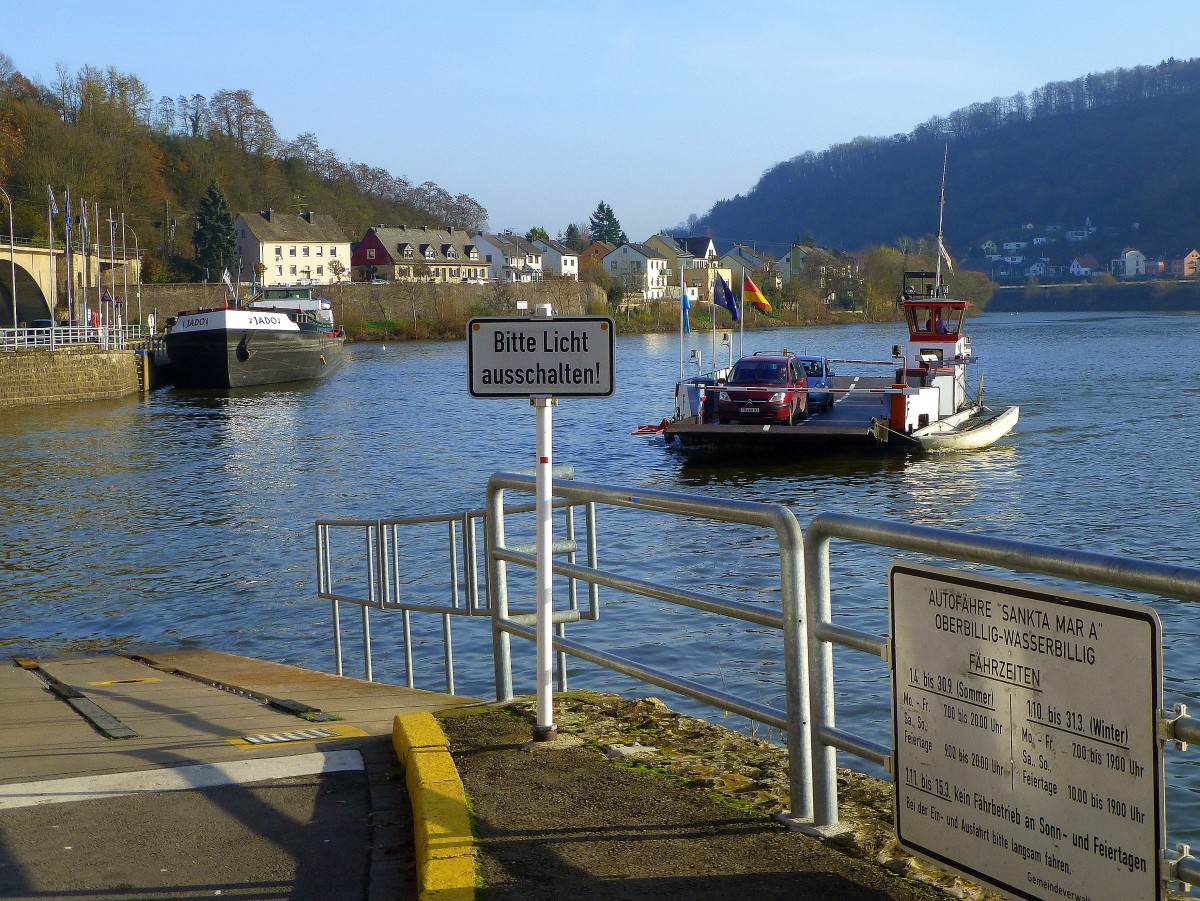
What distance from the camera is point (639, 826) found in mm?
4613

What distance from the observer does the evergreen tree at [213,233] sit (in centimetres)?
12388

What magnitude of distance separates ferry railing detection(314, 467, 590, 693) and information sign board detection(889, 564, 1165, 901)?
9.82ft

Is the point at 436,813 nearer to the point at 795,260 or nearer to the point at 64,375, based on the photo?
the point at 64,375

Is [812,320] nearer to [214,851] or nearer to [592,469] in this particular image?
[592,469]

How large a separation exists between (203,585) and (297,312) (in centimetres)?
5349

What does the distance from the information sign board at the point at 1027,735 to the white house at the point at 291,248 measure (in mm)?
137479

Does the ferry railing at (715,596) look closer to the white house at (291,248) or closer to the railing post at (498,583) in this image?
the railing post at (498,583)

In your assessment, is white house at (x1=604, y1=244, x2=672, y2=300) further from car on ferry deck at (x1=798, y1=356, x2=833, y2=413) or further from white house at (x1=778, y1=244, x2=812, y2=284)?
car on ferry deck at (x1=798, y1=356, x2=833, y2=413)

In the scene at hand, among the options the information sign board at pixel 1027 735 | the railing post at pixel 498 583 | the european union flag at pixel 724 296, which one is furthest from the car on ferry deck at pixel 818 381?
the information sign board at pixel 1027 735

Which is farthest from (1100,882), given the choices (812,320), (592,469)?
(812,320)

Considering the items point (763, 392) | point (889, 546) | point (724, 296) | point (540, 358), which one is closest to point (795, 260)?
point (724, 296)

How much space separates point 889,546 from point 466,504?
73.0ft

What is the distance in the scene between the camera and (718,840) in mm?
4445

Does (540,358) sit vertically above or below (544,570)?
above
